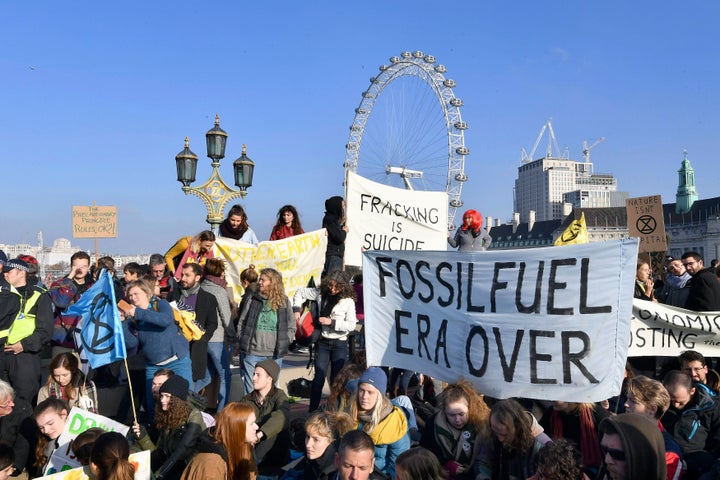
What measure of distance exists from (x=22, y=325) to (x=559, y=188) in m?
178

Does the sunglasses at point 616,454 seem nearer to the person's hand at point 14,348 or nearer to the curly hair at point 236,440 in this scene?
the curly hair at point 236,440

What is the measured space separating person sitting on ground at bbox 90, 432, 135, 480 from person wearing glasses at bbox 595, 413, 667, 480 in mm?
2384

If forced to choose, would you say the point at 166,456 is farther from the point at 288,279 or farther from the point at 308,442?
the point at 288,279

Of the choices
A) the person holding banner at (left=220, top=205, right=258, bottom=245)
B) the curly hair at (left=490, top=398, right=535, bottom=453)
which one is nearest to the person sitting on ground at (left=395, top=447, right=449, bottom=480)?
the curly hair at (left=490, top=398, right=535, bottom=453)

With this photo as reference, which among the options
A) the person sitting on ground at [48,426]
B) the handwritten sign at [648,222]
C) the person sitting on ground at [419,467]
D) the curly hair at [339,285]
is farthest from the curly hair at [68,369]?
the handwritten sign at [648,222]

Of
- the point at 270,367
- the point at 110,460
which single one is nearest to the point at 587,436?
the point at 270,367

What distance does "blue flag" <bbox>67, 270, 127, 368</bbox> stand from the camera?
4523 mm

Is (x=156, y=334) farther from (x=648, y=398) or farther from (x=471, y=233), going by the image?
(x=648, y=398)

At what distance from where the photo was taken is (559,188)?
174 m

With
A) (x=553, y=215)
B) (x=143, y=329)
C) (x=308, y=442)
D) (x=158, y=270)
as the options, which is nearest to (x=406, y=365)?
(x=308, y=442)

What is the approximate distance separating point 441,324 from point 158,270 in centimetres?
384

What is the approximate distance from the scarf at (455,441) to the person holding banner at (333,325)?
1.89 meters

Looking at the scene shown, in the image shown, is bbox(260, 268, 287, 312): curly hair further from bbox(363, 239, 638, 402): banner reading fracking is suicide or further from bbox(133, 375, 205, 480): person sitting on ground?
bbox(133, 375, 205, 480): person sitting on ground

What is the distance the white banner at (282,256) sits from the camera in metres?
7.15
